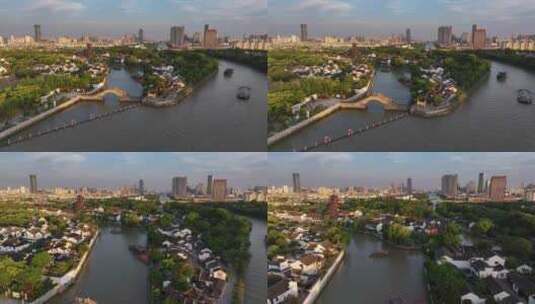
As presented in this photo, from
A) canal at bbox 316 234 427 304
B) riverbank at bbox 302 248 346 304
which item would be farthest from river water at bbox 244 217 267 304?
canal at bbox 316 234 427 304

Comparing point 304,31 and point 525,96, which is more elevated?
point 304,31

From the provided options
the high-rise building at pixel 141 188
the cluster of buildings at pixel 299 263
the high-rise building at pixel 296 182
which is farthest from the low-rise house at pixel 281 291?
the high-rise building at pixel 141 188

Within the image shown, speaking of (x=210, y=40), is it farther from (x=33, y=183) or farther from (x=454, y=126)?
(x=454, y=126)

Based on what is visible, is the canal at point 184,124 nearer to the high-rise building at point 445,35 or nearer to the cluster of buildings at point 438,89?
the cluster of buildings at point 438,89

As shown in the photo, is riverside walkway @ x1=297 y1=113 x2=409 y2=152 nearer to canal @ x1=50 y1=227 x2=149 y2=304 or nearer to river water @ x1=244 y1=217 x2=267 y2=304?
river water @ x1=244 y1=217 x2=267 y2=304

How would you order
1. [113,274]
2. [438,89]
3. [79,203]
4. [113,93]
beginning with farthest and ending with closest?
[79,203], [113,274], [113,93], [438,89]

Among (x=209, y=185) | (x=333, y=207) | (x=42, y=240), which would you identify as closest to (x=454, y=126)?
(x=333, y=207)

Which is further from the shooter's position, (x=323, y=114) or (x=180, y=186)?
(x=180, y=186)
